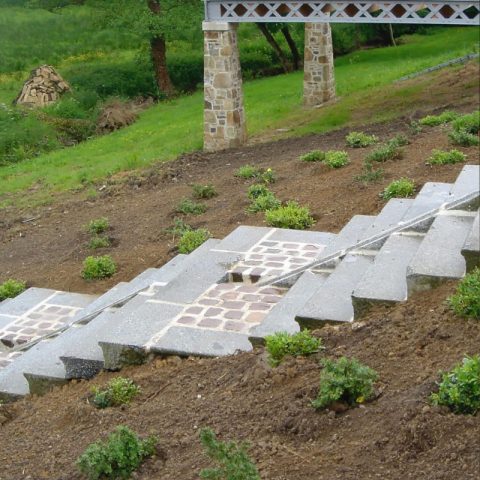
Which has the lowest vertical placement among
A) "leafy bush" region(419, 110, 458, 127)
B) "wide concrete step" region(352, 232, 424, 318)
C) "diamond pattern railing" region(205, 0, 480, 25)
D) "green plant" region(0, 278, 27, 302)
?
"green plant" region(0, 278, 27, 302)

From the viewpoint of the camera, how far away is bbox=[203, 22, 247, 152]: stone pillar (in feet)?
57.2

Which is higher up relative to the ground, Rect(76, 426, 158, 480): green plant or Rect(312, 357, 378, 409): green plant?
Rect(312, 357, 378, 409): green plant

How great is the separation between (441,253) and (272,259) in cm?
233

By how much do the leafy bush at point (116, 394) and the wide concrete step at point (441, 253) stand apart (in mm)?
2159

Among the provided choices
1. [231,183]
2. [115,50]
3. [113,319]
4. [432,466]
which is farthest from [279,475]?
[115,50]

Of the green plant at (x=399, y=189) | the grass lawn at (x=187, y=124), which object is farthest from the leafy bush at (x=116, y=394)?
the grass lawn at (x=187, y=124)

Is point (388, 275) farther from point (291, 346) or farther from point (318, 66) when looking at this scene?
point (318, 66)

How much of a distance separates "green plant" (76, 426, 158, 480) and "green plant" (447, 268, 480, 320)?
220 centimetres

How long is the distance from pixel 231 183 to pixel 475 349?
31.2 feet

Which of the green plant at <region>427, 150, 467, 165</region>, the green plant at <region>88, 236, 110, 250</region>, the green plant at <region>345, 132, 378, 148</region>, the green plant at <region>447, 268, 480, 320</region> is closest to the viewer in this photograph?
the green plant at <region>447, 268, 480, 320</region>

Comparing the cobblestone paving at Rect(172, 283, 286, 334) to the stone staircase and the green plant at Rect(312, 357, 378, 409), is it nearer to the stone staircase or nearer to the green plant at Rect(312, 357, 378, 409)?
the stone staircase

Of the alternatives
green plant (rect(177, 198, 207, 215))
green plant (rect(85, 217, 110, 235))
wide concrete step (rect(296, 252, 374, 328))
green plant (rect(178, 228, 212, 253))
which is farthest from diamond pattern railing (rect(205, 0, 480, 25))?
wide concrete step (rect(296, 252, 374, 328))

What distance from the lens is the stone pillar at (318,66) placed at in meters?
→ 21.3

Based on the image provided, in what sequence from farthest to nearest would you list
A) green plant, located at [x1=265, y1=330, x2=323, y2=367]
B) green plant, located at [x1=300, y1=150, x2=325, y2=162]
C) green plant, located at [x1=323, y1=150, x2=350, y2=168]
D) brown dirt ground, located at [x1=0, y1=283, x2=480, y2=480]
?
green plant, located at [x1=300, y1=150, x2=325, y2=162], green plant, located at [x1=323, y1=150, x2=350, y2=168], green plant, located at [x1=265, y1=330, x2=323, y2=367], brown dirt ground, located at [x1=0, y1=283, x2=480, y2=480]
